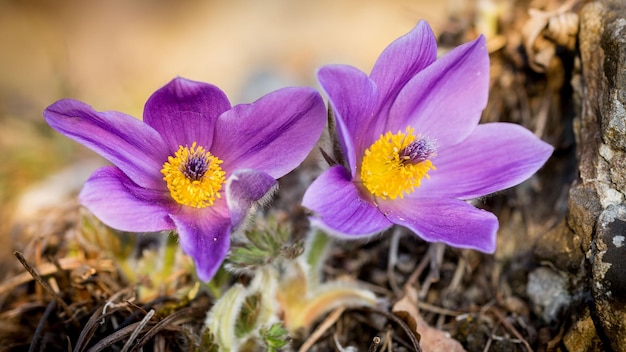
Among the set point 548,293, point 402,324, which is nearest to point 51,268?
point 402,324

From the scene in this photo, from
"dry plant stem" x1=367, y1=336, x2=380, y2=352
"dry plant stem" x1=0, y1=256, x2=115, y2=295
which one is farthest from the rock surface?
"dry plant stem" x1=0, y1=256, x2=115, y2=295

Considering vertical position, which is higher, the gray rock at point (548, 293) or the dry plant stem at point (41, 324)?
the dry plant stem at point (41, 324)

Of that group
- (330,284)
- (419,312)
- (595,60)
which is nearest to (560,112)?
(595,60)

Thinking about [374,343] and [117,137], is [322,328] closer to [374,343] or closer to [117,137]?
[374,343]

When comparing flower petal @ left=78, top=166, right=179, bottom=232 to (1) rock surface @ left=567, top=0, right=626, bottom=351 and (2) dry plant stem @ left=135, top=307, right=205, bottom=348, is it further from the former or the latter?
(1) rock surface @ left=567, top=0, right=626, bottom=351

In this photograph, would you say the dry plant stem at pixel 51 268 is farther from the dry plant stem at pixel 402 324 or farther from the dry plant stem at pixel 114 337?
the dry plant stem at pixel 402 324

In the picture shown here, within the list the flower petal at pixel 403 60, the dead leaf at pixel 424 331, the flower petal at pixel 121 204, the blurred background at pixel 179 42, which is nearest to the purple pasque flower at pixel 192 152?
the flower petal at pixel 121 204

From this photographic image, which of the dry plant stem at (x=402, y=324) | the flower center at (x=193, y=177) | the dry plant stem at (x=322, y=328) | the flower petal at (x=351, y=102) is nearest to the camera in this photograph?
the flower petal at (x=351, y=102)
